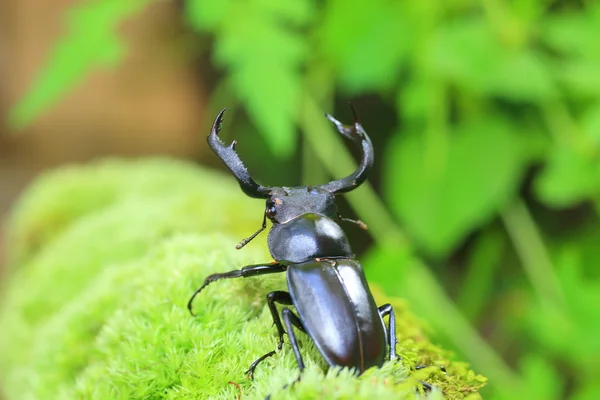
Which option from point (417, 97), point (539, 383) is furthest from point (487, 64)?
point (539, 383)

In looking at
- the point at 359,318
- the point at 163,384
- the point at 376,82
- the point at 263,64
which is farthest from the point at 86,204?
the point at 359,318

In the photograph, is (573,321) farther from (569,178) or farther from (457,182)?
(457,182)

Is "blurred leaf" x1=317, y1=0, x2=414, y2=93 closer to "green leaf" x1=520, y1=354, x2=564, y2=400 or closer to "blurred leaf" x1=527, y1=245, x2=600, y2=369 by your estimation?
"blurred leaf" x1=527, y1=245, x2=600, y2=369

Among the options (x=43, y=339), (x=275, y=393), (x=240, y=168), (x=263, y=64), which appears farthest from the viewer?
(x=263, y=64)

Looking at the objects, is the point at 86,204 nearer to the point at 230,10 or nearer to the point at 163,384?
the point at 230,10

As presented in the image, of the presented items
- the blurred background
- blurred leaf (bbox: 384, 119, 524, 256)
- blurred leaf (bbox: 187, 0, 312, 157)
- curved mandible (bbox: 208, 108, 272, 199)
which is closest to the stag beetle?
curved mandible (bbox: 208, 108, 272, 199)

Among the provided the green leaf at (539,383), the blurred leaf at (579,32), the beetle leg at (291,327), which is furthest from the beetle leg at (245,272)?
the blurred leaf at (579,32)

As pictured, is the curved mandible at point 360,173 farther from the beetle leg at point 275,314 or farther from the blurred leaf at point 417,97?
the blurred leaf at point 417,97

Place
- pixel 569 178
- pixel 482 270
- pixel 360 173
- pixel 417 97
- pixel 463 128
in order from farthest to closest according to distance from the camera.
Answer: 1. pixel 482 270
2. pixel 463 128
3. pixel 417 97
4. pixel 569 178
5. pixel 360 173
